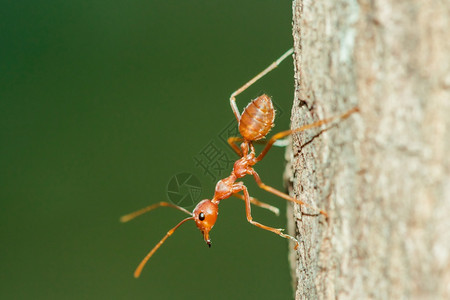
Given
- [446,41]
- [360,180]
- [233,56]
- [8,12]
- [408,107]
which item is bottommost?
[360,180]

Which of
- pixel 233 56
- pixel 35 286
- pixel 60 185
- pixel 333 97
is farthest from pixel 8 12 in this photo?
pixel 333 97

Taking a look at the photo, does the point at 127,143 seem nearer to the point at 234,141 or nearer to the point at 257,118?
the point at 234,141

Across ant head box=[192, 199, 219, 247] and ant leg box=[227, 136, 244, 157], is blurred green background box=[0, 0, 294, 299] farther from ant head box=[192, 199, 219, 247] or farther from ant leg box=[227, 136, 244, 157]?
ant head box=[192, 199, 219, 247]

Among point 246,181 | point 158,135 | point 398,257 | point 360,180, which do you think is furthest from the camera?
point 158,135

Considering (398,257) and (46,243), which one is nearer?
(398,257)

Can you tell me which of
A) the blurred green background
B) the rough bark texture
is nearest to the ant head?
the rough bark texture

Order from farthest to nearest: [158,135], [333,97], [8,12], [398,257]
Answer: [8,12], [158,135], [333,97], [398,257]

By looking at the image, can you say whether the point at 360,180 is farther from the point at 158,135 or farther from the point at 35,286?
the point at 35,286

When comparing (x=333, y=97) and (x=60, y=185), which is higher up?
(x=60, y=185)
